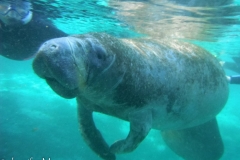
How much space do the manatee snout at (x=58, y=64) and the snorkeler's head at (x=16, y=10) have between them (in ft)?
23.8

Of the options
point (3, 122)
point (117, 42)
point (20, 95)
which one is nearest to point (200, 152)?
point (117, 42)

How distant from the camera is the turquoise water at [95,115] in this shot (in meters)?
10.3

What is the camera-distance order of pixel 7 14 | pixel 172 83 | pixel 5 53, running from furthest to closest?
pixel 7 14 → pixel 5 53 → pixel 172 83

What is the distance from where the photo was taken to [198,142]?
780 cm

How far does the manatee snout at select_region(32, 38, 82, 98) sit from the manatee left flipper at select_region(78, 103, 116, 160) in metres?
2.28

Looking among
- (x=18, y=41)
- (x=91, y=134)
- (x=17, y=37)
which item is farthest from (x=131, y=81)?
(x=17, y=37)

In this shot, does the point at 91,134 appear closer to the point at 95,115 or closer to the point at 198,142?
the point at 198,142

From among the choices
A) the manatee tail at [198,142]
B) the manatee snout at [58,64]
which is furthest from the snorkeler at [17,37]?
the manatee tail at [198,142]

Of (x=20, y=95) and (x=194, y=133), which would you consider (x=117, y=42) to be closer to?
(x=194, y=133)

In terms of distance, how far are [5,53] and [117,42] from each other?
6.28 metres

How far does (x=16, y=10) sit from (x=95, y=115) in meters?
9.20

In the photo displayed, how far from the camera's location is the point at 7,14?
31.2ft

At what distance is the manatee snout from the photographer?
2463mm

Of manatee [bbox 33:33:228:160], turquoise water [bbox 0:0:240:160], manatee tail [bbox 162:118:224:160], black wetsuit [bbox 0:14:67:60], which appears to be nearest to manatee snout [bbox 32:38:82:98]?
manatee [bbox 33:33:228:160]
